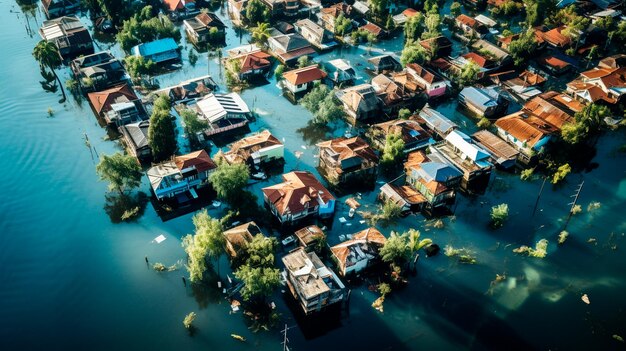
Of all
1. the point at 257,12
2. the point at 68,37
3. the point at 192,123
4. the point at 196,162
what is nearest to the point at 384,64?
the point at 257,12

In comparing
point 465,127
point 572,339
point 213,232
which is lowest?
point 572,339

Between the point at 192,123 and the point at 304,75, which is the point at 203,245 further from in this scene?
the point at 304,75

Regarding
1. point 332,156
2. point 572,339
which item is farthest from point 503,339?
point 332,156

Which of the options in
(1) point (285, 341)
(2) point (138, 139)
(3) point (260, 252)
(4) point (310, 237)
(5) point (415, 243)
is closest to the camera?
(1) point (285, 341)

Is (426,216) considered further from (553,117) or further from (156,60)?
(156,60)

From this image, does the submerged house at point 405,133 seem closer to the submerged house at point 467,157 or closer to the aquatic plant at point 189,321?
the submerged house at point 467,157

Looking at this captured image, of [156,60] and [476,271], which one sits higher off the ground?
[156,60]
